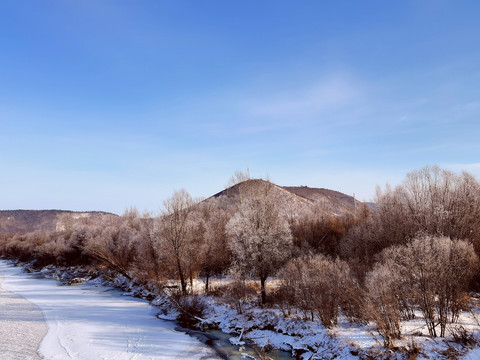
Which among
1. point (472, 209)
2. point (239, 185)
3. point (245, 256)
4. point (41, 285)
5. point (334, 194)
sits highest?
point (334, 194)

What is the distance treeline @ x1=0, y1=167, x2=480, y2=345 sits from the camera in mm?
16406

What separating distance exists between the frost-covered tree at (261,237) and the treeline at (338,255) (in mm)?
85

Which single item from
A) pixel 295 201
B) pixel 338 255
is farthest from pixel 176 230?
pixel 295 201

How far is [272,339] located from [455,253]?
12.3 meters

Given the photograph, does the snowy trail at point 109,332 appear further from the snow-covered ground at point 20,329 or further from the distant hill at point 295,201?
the distant hill at point 295,201

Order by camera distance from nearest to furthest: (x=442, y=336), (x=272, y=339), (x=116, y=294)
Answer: (x=442, y=336), (x=272, y=339), (x=116, y=294)

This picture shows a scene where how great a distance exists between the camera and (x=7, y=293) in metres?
37.2

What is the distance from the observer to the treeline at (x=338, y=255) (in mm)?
16406

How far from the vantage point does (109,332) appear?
21.4 meters

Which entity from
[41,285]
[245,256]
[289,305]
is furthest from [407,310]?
[41,285]

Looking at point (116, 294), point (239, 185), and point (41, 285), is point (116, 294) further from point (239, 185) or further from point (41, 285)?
point (239, 185)

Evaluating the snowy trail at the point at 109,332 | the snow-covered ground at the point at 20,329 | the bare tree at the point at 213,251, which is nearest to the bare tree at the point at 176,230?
the bare tree at the point at 213,251

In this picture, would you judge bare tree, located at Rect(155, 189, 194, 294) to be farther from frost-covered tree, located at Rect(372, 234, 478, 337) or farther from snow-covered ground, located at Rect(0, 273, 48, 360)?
frost-covered tree, located at Rect(372, 234, 478, 337)

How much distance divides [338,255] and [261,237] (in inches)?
508
